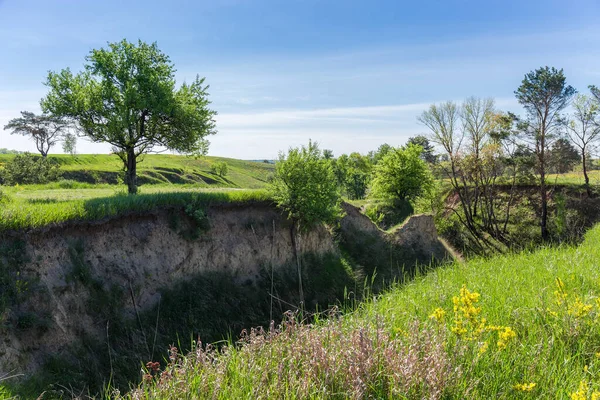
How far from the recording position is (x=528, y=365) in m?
3.76

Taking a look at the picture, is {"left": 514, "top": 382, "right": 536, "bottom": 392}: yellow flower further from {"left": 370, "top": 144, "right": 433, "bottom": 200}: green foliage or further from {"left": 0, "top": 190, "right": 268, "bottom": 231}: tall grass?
{"left": 370, "top": 144, "right": 433, "bottom": 200}: green foliage

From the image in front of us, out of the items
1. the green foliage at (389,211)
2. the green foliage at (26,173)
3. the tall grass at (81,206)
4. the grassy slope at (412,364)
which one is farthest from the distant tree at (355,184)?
the grassy slope at (412,364)

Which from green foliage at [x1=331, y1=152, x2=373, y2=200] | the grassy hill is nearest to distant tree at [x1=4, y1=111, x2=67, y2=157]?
the grassy hill

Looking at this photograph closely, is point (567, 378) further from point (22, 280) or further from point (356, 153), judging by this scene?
point (356, 153)

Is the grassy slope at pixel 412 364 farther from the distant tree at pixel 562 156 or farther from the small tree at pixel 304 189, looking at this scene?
the distant tree at pixel 562 156

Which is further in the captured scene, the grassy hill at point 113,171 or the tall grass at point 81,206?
the grassy hill at point 113,171

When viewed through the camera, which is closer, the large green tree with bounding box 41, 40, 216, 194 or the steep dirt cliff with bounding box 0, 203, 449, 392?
the steep dirt cliff with bounding box 0, 203, 449, 392

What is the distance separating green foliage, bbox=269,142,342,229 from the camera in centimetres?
2148

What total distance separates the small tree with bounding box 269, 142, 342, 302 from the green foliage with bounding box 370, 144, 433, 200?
717 inches

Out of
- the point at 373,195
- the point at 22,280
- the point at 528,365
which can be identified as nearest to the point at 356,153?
the point at 373,195

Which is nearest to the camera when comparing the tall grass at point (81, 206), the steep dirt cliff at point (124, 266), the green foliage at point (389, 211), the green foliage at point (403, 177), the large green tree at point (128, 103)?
the steep dirt cliff at point (124, 266)

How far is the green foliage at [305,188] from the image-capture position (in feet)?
70.5

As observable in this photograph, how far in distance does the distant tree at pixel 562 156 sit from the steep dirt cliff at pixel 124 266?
78.0 ft

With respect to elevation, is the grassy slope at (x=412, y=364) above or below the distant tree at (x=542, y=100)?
below
